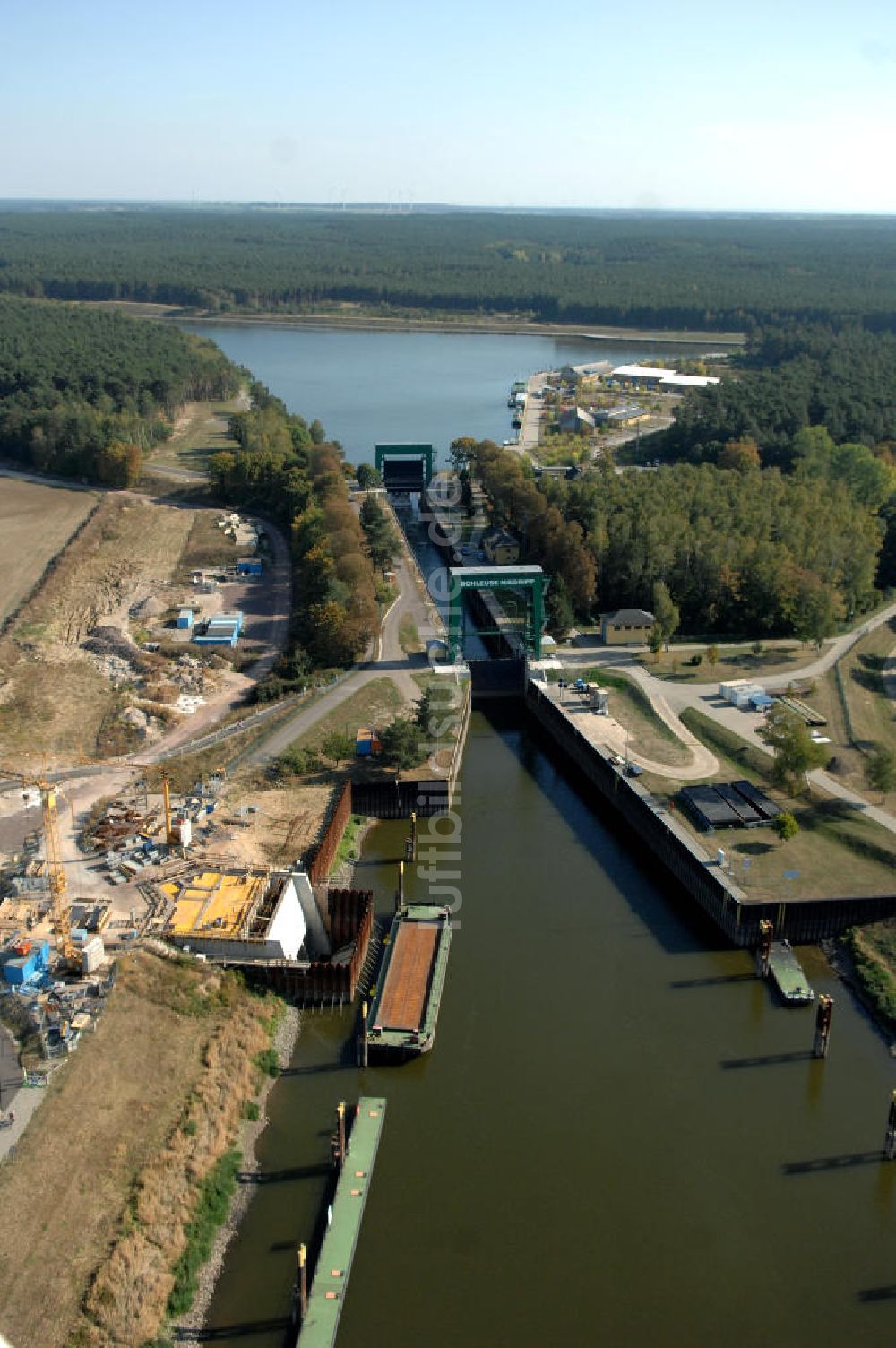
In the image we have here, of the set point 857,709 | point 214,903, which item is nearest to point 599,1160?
point 214,903

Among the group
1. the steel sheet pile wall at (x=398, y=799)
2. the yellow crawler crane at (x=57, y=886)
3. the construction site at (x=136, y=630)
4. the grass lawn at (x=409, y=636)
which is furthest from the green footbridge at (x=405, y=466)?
the yellow crawler crane at (x=57, y=886)

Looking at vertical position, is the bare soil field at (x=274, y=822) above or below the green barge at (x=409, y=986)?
above

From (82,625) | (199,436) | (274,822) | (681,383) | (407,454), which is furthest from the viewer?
(681,383)

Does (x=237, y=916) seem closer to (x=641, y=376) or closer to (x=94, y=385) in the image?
(x=94, y=385)

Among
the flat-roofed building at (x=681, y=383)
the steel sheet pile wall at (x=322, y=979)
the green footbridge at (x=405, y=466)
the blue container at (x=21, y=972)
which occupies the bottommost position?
the steel sheet pile wall at (x=322, y=979)

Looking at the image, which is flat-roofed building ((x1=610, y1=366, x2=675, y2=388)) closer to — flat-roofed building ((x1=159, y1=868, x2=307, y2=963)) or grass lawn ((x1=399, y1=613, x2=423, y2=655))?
grass lawn ((x1=399, y1=613, x2=423, y2=655))

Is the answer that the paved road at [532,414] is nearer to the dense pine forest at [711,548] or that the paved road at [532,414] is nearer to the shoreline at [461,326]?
the dense pine forest at [711,548]

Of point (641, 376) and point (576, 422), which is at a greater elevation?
point (641, 376)
